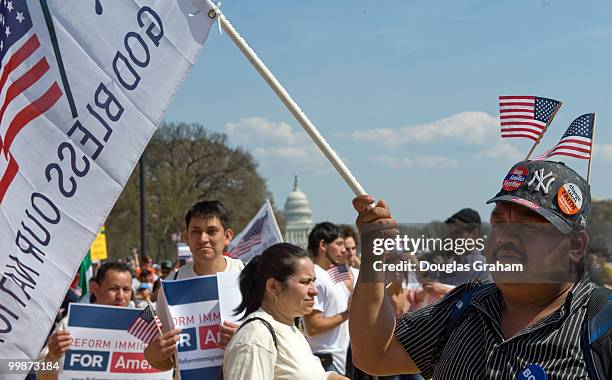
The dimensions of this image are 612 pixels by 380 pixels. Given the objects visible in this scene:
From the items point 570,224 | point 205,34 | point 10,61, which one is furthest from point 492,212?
point 10,61

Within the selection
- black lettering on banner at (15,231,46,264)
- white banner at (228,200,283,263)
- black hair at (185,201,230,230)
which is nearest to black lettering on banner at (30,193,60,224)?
black lettering on banner at (15,231,46,264)

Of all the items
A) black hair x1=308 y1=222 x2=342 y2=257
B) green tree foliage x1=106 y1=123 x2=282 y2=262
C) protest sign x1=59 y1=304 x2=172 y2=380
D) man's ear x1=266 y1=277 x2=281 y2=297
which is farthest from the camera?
green tree foliage x1=106 y1=123 x2=282 y2=262

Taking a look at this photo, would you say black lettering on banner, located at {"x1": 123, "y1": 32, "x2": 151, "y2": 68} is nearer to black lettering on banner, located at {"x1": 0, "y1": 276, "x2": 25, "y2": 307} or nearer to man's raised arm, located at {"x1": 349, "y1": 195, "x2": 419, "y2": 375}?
black lettering on banner, located at {"x1": 0, "y1": 276, "x2": 25, "y2": 307}

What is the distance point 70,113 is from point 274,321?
1.42 meters

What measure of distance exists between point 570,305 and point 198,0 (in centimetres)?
216

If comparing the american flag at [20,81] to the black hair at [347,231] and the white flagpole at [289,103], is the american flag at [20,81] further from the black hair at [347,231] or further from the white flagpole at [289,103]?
the black hair at [347,231]

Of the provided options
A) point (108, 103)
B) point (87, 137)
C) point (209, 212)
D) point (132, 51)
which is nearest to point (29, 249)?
point (87, 137)

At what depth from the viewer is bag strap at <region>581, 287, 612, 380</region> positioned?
7.64 ft

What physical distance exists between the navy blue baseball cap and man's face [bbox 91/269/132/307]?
155 inches

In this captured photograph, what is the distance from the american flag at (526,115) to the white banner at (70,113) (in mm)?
1377

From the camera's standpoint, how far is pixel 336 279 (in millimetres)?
7430

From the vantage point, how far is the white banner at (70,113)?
3.64 m

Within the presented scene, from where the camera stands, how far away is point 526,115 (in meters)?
3.61

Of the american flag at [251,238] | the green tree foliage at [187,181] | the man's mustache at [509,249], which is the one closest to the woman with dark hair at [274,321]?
the man's mustache at [509,249]
